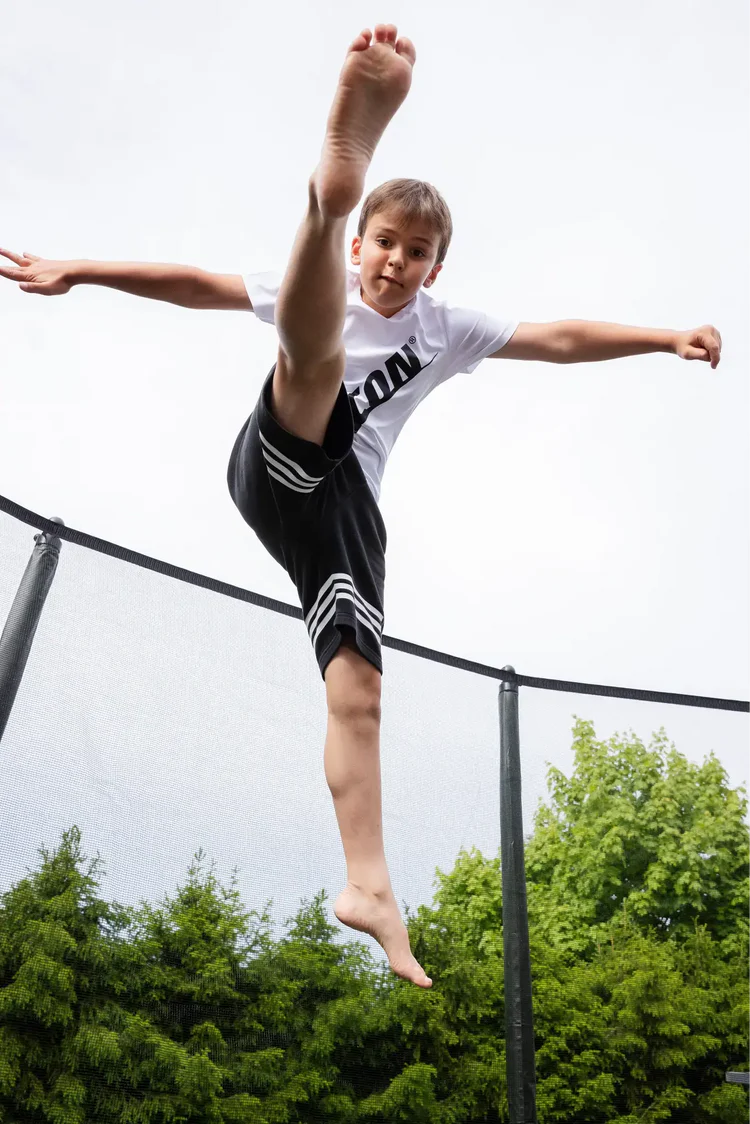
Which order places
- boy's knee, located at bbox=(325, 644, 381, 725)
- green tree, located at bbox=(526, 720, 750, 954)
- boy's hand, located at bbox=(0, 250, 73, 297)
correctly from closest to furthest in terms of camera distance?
boy's knee, located at bbox=(325, 644, 381, 725) < boy's hand, located at bbox=(0, 250, 73, 297) < green tree, located at bbox=(526, 720, 750, 954)

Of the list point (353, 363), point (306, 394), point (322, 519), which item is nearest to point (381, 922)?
point (322, 519)

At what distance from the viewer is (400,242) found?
1.21m

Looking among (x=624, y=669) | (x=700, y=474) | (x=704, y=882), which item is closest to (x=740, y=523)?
(x=700, y=474)

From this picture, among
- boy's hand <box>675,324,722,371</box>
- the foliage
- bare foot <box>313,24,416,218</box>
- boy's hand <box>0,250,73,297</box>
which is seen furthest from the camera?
the foliage

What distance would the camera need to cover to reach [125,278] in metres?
1.17

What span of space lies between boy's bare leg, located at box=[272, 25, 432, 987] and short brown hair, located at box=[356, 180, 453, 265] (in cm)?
30

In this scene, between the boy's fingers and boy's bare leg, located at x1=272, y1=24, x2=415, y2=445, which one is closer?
boy's bare leg, located at x1=272, y1=24, x2=415, y2=445

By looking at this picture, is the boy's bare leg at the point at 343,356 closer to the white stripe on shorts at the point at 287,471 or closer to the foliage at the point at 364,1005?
the white stripe on shorts at the point at 287,471

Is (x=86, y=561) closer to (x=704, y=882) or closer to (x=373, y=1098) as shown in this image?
(x=373, y=1098)

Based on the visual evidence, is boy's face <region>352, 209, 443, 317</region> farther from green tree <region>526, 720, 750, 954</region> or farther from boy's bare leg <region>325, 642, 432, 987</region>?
green tree <region>526, 720, 750, 954</region>

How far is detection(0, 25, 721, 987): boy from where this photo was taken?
875mm

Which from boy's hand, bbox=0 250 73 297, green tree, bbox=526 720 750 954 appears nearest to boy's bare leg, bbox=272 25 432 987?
boy's hand, bbox=0 250 73 297

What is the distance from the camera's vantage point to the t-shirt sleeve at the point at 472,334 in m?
1.33

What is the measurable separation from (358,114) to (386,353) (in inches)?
15.8
